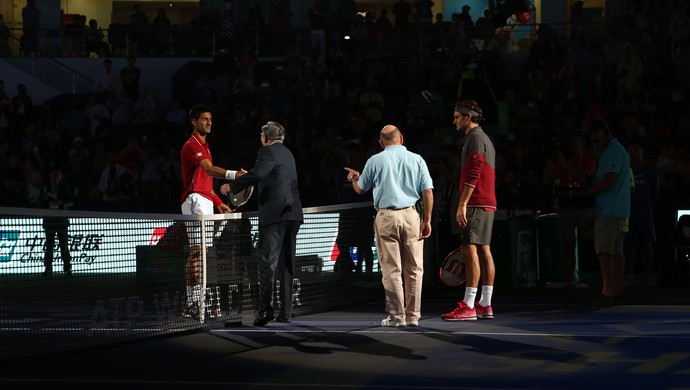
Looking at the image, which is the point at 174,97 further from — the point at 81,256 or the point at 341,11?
the point at 81,256

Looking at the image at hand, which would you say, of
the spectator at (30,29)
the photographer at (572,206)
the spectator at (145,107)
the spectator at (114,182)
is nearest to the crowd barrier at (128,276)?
the photographer at (572,206)

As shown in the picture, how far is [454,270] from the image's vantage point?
14680mm

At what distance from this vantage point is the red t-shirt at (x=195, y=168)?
1373 cm

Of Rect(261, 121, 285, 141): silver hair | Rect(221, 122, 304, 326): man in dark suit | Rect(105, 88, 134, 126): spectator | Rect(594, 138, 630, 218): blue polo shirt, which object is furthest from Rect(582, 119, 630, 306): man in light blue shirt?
Rect(105, 88, 134, 126): spectator

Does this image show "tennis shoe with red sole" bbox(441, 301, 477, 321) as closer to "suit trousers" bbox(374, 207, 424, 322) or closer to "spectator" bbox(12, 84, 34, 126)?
"suit trousers" bbox(374, 207, 424, 322)

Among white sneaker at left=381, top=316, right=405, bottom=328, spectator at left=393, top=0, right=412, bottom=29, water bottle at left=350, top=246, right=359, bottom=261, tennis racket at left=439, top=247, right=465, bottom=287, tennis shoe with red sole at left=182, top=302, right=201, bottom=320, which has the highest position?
spectator at left=393, top=0, right=412, bottom=29

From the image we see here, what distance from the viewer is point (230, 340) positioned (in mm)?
12250

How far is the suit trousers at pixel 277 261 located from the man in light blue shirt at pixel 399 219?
0.89 metres

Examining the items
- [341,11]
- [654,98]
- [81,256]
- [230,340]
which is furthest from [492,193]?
[341,11]

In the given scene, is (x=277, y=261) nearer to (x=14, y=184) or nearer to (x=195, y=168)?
(x=195, y=168)

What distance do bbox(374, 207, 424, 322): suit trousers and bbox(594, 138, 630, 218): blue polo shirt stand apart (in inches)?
114

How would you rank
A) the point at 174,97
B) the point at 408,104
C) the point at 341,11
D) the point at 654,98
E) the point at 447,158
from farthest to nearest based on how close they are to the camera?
the point at 341,11 < the point at 174,97 < the point at 408,104 < the point at 654,98 < the point at 447,158

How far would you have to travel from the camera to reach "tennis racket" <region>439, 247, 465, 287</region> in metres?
14.6

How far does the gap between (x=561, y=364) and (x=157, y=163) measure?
1694cm
